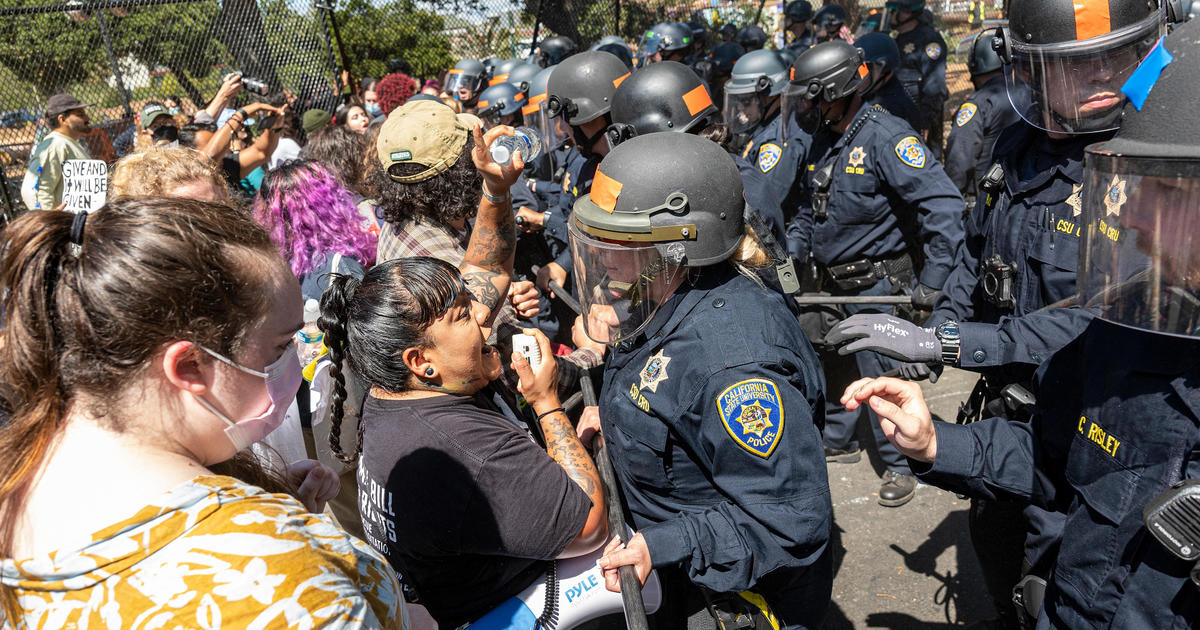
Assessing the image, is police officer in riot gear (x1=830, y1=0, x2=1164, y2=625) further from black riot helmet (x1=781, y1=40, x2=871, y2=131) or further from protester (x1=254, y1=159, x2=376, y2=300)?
protester (x1=254, y1=159, x2=376, y2=300)

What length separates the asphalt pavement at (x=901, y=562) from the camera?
3.30 metres

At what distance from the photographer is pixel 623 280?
216cm

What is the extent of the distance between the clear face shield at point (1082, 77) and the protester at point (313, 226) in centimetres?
275

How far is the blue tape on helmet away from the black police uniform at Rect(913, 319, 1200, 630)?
0.45 metres

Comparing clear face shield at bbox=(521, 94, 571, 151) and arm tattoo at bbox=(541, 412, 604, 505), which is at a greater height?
clear face shield at bbox=(521, 94, 571, 151)

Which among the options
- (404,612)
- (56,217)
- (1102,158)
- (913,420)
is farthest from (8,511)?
(1102,158)

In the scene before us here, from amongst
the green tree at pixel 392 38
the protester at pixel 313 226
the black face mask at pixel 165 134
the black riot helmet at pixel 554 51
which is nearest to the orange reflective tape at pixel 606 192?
the protester at pixel 313 226

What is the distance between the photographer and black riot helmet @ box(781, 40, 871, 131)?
15.0 ft

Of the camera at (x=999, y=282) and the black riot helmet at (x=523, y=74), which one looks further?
the black riot helmet at (x=523, y=74)

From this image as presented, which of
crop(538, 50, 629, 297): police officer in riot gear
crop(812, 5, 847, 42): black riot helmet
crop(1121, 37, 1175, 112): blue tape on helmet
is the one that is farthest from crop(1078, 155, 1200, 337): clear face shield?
crop(812, 5, 847, 42): black riot helmet

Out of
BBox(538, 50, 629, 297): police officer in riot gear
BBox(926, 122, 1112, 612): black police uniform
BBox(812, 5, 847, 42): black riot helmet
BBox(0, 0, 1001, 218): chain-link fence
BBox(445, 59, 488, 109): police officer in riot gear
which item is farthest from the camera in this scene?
BBox(812, 5, 847, 42): black riot helmet

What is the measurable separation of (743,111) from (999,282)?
389cm

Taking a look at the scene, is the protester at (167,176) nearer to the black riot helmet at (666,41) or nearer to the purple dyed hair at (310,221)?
the purple dyed hair at (310,221)

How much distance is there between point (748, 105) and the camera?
656 cm
